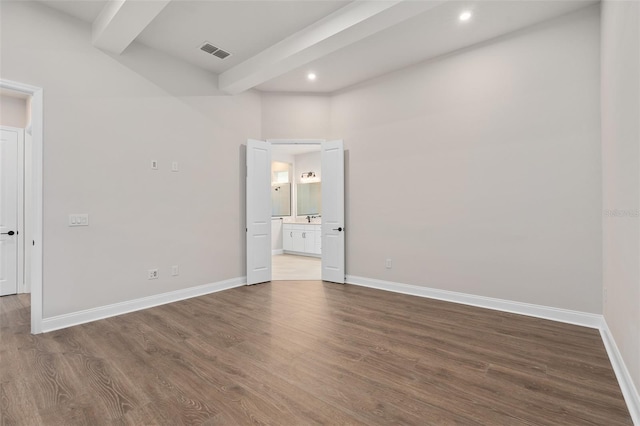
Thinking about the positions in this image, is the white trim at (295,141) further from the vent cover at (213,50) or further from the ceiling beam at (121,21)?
the ceiling beam at (121,21)

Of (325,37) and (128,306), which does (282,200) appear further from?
(325,37)

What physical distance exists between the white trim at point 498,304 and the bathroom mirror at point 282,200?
4.73m

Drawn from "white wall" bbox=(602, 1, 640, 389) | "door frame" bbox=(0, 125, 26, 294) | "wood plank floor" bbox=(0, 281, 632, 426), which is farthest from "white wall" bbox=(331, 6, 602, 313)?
"door frame" bbox=(0, 125, 26, 294)

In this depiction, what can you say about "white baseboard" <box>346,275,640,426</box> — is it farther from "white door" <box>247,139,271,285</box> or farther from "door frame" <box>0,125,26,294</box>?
"door frame" <box>0,125,26,294</box>

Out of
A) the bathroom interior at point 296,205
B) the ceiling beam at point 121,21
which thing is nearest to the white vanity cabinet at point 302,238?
the bathroom interior at point 296,205

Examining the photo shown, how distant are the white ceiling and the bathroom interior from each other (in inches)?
147

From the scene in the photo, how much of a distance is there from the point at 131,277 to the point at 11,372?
4.76 feet

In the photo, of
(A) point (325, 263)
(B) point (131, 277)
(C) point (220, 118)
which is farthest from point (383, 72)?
(B) point (131, 277)

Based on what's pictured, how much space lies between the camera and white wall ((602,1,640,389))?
1789 mm

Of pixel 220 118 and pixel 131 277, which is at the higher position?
pixel 220 118

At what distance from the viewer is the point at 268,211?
5090 mm

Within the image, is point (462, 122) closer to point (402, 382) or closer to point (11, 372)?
point (402, 382)

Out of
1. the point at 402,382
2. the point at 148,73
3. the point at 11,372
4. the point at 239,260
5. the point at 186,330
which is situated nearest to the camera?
the point at 402,382

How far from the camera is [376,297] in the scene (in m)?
4.14
